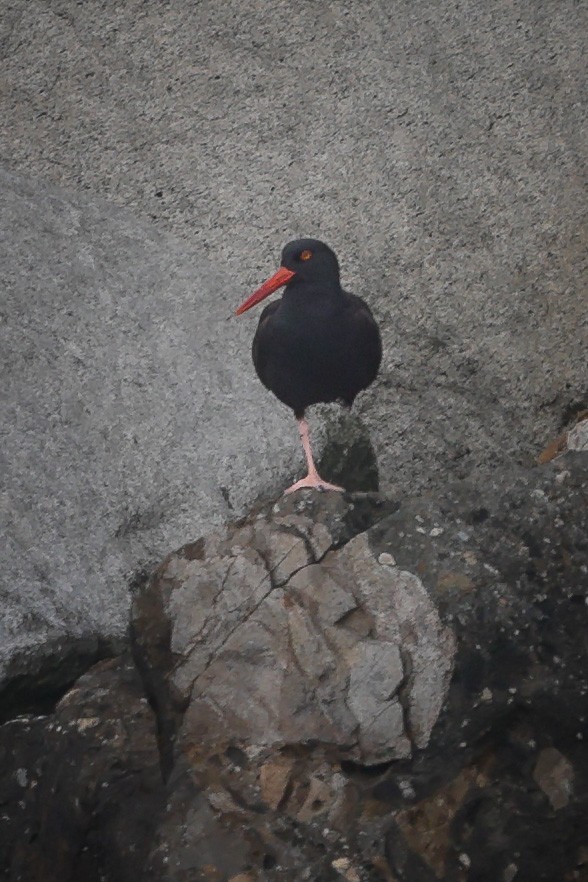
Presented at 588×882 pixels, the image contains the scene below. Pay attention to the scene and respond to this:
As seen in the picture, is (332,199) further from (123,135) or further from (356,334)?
(356,334)

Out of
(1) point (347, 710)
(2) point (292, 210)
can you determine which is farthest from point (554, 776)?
(2) point (292, 210)

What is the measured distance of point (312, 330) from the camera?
4113 millimetres

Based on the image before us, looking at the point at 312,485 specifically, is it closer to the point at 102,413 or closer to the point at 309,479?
the point at 309,479

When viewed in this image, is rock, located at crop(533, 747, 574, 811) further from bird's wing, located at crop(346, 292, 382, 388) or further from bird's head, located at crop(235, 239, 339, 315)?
bird's head, located at crop(235, 239, 339, 315)

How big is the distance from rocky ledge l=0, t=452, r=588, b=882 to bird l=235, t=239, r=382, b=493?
61 cm

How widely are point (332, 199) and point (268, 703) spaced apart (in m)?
2.97

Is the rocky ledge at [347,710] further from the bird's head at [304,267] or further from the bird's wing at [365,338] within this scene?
the bird's head at [304,267]

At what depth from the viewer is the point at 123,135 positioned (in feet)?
18.3

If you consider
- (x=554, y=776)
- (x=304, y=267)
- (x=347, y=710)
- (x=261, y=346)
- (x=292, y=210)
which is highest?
(x=304, y=267)

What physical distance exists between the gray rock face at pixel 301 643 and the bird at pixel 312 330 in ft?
1.76

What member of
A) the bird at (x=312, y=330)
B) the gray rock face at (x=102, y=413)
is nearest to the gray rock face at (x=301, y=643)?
the bird at (x=312, y=330)

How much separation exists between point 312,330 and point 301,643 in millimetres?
1234

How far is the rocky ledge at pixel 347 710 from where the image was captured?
10.4 feet

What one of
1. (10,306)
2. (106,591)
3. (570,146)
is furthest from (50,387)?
(570,146)
